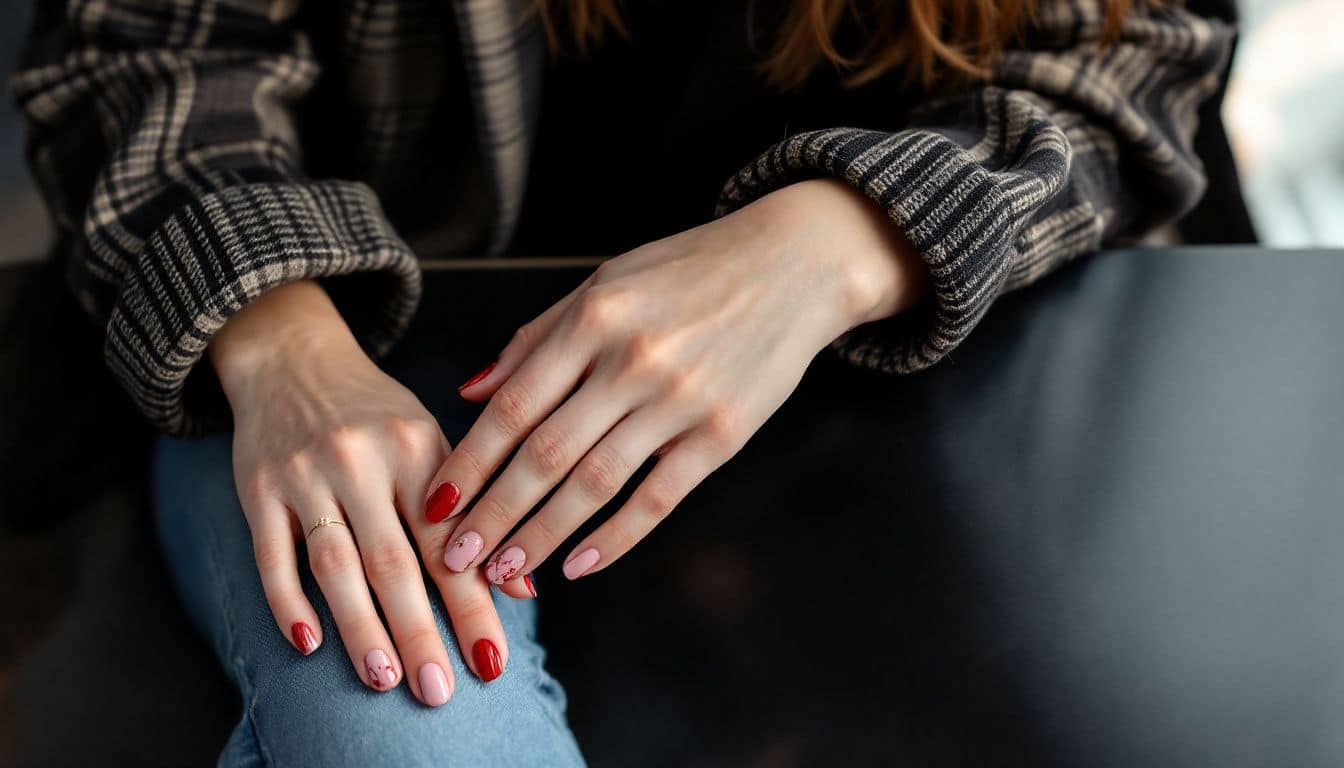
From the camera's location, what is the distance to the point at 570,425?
0.46m

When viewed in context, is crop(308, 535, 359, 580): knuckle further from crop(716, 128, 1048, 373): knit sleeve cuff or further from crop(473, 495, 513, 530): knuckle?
crop(716, 128, 1048, 373): knit sleeve cuff

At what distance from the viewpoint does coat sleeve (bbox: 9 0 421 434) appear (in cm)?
52

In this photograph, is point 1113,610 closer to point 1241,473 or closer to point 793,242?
point 1241,473

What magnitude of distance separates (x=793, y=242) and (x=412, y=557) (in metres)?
0.26

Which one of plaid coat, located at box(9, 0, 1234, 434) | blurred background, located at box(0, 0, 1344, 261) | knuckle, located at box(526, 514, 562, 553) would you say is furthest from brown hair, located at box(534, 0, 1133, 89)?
blurred background, located at box(0, 0, 1344, 261)

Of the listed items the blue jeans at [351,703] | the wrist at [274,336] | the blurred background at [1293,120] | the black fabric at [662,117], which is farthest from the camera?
the blurred background at [1293,120]

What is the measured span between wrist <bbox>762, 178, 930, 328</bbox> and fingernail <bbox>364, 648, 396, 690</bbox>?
30 centimetres

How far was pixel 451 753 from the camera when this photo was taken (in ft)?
1.42

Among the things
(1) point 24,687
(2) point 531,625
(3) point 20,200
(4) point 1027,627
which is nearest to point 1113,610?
(4) point 1027,627

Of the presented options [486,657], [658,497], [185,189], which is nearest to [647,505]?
[658,497]

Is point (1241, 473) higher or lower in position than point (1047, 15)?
lower

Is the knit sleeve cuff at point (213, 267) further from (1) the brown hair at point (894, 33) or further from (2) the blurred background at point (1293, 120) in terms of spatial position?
(2) the blurred background at point (1293, 120)

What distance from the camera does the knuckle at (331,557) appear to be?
456mm

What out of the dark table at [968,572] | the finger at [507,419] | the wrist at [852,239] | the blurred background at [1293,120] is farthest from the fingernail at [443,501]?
the blurred background at [1293,120]
